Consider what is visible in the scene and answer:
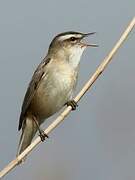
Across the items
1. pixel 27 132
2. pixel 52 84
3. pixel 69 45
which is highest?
pixel 69 45

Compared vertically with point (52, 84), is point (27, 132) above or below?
below

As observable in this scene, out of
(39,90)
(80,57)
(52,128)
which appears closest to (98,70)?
(52,128)

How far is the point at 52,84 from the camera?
5566 mm

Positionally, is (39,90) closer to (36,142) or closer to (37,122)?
(37,122)

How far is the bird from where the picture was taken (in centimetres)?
548

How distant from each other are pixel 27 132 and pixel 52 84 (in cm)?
57

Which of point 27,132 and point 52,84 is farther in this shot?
point 27,132

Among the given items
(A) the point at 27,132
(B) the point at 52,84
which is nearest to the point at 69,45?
(B) the point at 52,84

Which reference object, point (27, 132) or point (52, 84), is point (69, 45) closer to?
point (52, 84)

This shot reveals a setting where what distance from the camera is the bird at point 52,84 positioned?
5.48m

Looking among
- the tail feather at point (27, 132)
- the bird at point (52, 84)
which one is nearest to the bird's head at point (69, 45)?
the bird at point (52, 84)

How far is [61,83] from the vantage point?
17.9ft

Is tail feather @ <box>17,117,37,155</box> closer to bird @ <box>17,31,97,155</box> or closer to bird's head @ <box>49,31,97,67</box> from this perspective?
bird @ <box>17,31,97,155</box>

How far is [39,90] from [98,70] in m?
1.90
